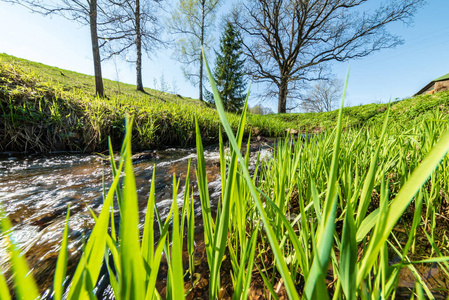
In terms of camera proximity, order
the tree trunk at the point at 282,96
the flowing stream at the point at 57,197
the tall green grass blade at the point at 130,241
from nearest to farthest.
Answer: the tall green grass blade at the point at 130,241
the flowing stream at the point at 57,197
the tree trunk at the point at 282,96

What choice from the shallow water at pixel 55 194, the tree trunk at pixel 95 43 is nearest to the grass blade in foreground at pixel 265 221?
the shallow water at pixel 55 194

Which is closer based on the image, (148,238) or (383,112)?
(148,238)

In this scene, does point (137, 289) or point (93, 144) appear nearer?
point (137, 289)

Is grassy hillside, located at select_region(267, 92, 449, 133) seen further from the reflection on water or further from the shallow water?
the reflection on water

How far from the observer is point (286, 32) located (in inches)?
493

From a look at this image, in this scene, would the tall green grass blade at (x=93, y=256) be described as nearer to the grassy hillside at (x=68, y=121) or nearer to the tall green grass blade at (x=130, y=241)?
the tall green grass blade at (x=130, y=241)

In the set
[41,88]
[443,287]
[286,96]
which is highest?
[286,96]

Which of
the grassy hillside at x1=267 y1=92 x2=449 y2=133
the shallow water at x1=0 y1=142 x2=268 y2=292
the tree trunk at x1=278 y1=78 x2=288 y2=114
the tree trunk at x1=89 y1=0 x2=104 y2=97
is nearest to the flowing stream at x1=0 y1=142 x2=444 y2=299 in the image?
the shallow water at x1=0 y1=142 x2=268 y2=292

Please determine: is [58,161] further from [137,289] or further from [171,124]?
[137,289]

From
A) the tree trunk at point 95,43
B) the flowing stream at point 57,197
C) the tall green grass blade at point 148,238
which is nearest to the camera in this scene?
the tall green grass blade at point 148,238

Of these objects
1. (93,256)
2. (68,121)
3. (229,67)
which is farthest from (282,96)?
(93,256)

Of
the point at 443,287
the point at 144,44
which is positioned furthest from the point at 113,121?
the point at 144,44

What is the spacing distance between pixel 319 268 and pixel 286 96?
574 inches

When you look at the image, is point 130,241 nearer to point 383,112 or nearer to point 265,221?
point 265,221
